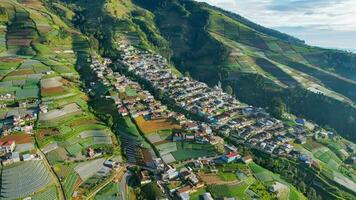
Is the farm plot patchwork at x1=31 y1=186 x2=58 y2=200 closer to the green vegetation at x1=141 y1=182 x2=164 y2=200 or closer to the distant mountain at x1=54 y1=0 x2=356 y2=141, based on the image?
the green vegetation at x1=141 y1=182 x2=164 y2=200

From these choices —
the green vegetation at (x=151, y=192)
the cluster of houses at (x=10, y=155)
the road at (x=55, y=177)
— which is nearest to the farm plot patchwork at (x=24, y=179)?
the road at (x=55, y=177)

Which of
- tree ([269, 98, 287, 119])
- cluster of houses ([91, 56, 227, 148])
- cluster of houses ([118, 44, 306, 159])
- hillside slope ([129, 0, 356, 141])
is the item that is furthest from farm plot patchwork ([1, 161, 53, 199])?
hillside slope ([129, 0, 356, 141])

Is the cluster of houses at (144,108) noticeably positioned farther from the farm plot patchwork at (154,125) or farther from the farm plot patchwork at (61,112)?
the farm plot patchwork at (61,112)

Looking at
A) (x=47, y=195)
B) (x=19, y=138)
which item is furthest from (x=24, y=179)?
(x=19, y=138)

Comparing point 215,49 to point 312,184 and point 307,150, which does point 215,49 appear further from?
point 312,184

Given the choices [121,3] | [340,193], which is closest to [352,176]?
[340,193]
